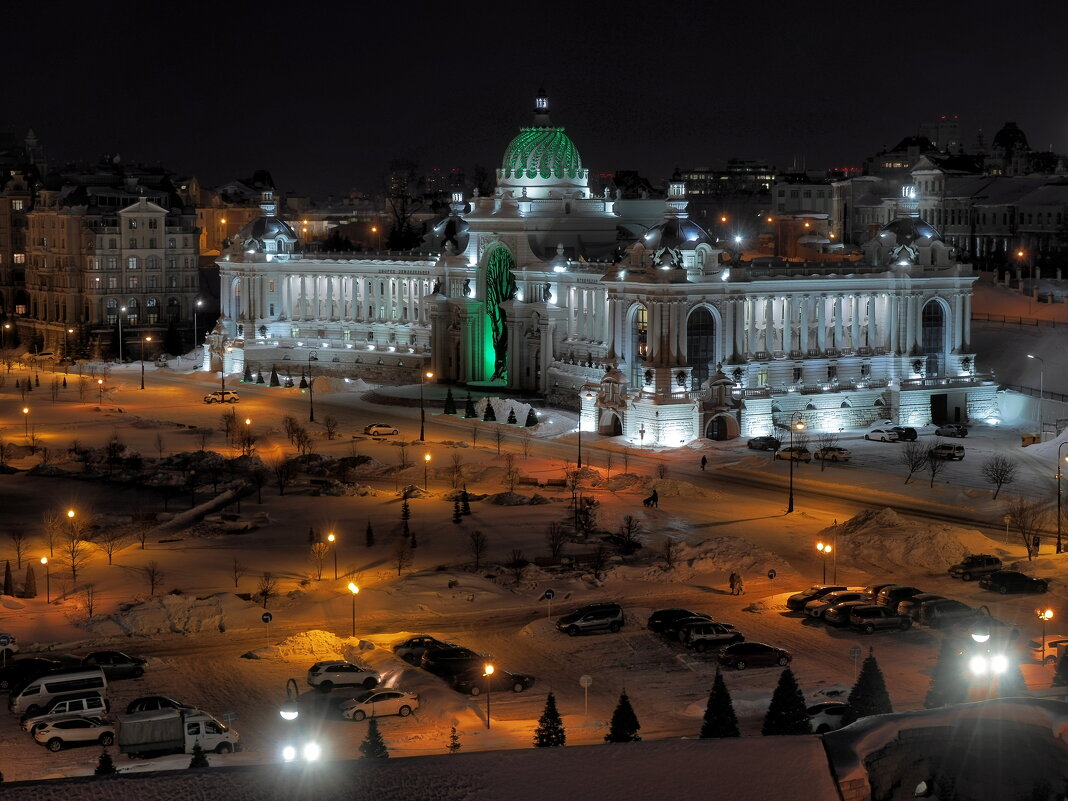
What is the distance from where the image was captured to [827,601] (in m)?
41.5

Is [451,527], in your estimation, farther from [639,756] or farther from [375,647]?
[639,756]

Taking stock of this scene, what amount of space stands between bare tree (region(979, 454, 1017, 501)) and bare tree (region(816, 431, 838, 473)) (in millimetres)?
5968

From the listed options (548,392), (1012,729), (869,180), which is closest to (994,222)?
(869,180)

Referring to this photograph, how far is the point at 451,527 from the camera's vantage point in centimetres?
5153

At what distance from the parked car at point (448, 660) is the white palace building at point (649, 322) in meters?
33.4

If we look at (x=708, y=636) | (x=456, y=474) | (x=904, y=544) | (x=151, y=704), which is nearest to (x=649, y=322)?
(x=456, y=474)

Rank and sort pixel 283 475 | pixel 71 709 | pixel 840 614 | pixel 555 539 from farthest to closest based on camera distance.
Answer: pixel 283 475 < pixel 555 539 < pixel 840 614 < pixel 71 709

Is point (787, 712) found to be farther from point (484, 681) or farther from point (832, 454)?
point (832, 454)

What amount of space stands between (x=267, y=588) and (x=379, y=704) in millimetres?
10260

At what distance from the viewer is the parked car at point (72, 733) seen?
3169 centimetres

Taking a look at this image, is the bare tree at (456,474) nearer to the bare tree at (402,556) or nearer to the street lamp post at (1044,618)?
the bare tree at (402,556)

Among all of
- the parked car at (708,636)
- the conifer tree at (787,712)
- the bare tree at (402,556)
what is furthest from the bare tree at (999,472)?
the conifer tree at (787,712)

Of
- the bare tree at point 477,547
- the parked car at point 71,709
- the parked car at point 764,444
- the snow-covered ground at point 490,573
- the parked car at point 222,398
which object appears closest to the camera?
the parked car at point 71,709

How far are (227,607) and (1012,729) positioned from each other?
25.6 metres
